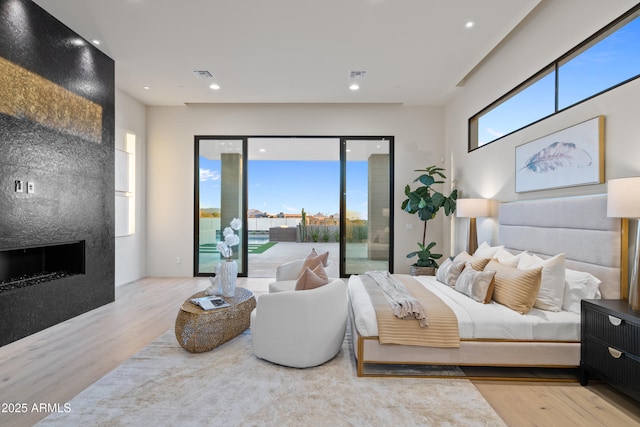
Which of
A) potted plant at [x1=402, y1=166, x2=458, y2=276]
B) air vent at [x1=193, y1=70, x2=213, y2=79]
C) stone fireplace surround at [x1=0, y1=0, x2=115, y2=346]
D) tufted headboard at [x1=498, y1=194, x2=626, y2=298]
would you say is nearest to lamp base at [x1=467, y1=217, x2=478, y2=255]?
potted plant at [x1=402, y1=166, x2=458, y2=276]

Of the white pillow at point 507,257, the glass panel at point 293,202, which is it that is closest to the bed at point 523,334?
the white pillow at point 507,257

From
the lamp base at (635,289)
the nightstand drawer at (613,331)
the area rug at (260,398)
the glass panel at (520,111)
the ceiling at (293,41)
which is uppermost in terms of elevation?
the ceiling at (293,41)

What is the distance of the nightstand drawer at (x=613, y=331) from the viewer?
1899 mm

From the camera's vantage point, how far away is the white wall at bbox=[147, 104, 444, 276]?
234 inches

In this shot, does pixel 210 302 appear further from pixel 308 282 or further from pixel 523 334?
pixel 523 334

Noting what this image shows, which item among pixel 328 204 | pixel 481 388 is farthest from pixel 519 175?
pixel 328 204

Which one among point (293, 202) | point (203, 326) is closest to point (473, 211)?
point (203, 326)

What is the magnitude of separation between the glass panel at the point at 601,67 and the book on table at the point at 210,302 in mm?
3713

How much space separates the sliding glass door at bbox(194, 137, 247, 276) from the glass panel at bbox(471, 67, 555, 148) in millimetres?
4171

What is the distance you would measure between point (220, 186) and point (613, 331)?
573 centimetres

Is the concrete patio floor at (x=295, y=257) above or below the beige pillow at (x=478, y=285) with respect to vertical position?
below

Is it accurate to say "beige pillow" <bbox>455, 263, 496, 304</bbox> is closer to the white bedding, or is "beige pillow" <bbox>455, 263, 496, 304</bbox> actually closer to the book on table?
the white bedding

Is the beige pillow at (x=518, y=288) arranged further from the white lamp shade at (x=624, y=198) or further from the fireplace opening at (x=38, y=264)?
the fireplace opening at (x=38, y=264)

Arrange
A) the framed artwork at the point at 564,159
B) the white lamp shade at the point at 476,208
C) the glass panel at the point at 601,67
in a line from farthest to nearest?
the white lamp shade at the point at 476,208 → the framed artwork at the point at 564,159 → the glass panel at the point at 601,67
